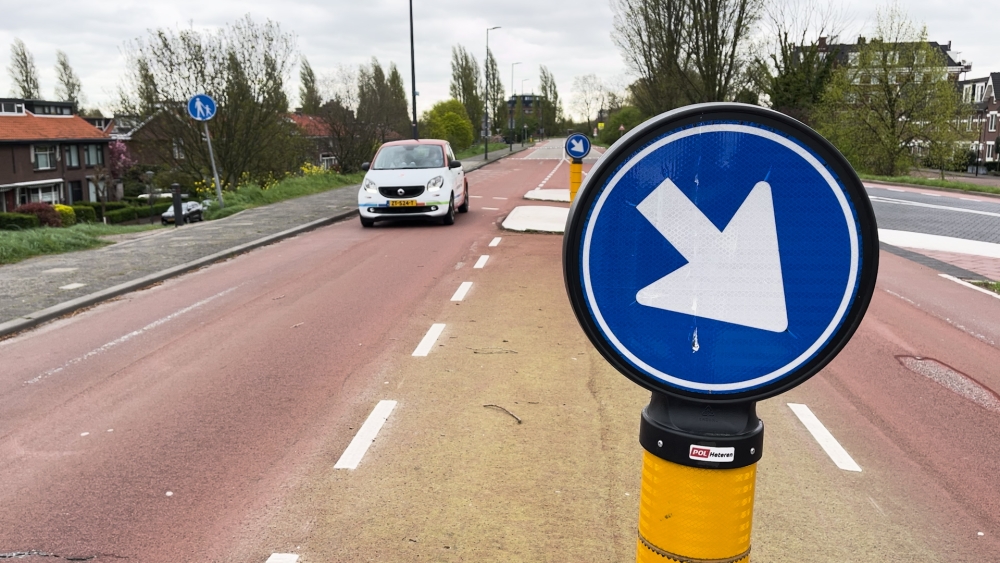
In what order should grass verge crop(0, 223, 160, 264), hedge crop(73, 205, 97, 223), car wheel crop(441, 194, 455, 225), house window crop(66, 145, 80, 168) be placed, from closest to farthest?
grass verge crop(0, 223, 160, 264) < car wheel crop(441, 194, 455, 225) < hedge crop(73, 205, 97, 223) < house window crop(66, 145, 80, 168)

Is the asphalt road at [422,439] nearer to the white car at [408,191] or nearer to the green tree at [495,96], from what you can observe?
the white car at [408,191]

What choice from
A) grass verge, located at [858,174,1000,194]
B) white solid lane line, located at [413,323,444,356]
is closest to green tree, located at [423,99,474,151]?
grass verge, located at [858,174,1000,194]

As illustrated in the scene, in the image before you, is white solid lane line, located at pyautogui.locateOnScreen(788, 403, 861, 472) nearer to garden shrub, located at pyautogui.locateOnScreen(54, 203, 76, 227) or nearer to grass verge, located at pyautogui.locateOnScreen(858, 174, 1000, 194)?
grass verge, located at pyautogui.locateOnScreen(858, 174, 1000, 194)

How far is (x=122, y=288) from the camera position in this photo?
33.0ft

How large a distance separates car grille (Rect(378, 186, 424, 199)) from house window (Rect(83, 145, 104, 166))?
160 feet

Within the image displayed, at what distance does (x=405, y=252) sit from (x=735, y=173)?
11821 millimetres

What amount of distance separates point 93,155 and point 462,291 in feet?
187

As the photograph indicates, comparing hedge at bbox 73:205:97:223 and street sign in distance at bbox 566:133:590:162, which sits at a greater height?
street sign in distance at bbox 566:133:590:162

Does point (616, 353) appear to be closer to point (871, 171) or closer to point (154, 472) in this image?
point (154, 472)

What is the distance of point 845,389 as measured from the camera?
600 cm

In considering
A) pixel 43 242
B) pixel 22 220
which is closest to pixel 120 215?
pixel 22 220

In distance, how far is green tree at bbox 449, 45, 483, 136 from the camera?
3487 inches

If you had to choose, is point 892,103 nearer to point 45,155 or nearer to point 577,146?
point 577,146

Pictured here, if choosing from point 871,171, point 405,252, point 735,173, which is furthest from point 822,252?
point 871,171
